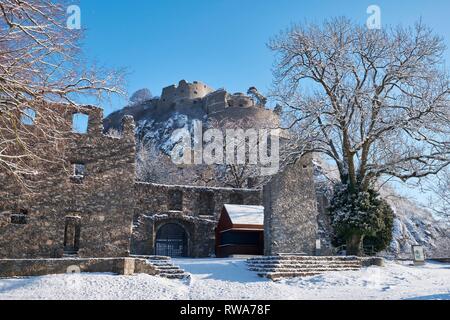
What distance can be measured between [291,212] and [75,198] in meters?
9.80

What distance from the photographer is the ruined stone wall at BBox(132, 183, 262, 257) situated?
26.7m

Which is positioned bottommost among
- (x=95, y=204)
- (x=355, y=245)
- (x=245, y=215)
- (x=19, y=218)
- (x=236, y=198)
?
(x=355, y=245)

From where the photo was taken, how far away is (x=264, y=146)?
24.9 metres

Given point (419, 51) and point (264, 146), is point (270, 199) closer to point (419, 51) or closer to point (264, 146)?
point (264, 146)

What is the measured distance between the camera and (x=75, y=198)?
18562 mm

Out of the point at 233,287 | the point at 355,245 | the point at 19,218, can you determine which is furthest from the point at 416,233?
the point at 19,218

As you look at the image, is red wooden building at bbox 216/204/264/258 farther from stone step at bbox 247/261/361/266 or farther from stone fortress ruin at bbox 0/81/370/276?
stone step at bbox 247/261/361/266

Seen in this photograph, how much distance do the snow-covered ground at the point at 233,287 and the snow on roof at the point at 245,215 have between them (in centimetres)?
962

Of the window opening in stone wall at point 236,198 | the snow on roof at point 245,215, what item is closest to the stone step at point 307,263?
the snow on roof at point 245,215

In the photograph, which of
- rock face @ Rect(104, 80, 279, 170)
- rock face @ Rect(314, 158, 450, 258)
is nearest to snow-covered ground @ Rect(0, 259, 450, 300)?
rock face @ Rect(314, 158, 450, 258)

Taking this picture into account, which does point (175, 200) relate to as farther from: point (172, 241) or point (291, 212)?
point (291, 212)

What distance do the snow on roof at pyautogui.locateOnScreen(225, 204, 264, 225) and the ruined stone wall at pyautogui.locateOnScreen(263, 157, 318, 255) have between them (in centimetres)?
384

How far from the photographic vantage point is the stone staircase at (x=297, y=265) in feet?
47.4
